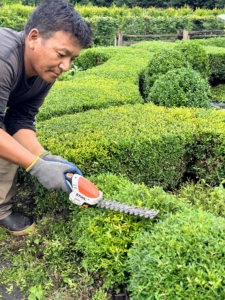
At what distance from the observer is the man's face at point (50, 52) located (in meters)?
2.26

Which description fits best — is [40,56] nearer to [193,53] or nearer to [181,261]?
[181,261]

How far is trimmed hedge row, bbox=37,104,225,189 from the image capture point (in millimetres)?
3305

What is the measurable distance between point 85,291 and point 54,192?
103 centimetres

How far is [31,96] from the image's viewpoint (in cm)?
291

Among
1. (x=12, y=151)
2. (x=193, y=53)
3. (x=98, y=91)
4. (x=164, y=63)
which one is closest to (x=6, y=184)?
(x=12, y=151)

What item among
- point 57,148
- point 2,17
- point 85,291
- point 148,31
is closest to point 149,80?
point 57,148

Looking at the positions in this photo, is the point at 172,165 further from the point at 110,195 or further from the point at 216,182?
the point at 110,195

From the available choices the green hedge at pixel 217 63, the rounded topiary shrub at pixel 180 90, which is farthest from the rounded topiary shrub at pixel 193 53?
the green hedge at pixel 217 63

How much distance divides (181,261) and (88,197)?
77 centimetres

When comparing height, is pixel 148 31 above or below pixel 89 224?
below

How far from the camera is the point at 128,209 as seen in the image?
95.9 inches

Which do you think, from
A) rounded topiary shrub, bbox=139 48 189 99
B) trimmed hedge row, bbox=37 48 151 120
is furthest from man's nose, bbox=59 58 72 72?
rounded topiary shrub, bbox=139 48 189 99

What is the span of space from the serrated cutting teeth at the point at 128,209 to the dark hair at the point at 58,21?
115cm

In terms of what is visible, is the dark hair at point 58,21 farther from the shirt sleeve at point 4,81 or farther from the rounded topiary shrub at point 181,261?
the rounded topiary shrub at point 181,261
